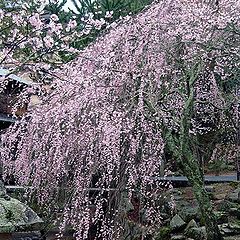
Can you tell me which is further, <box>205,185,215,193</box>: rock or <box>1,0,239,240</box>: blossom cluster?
<box>205,185,215,193</box>: rock

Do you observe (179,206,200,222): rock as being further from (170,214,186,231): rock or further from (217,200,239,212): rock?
(217,200,239,212): rock

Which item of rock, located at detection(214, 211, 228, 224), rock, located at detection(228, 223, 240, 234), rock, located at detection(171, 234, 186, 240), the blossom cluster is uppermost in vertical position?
the blossom cluster

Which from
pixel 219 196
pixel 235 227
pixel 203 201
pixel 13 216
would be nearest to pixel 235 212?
pixel 235 227

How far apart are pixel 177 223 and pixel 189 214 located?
29 centimetres

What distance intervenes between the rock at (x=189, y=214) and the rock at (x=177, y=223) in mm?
102

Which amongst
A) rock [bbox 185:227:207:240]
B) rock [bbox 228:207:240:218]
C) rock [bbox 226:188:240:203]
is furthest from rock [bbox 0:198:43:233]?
rock [bbox 226:188:240:203]

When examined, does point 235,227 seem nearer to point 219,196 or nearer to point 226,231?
point 226,231

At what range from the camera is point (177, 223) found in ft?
20.3

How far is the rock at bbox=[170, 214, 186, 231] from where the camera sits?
6.13m

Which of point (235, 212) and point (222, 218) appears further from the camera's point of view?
point (235, 212)

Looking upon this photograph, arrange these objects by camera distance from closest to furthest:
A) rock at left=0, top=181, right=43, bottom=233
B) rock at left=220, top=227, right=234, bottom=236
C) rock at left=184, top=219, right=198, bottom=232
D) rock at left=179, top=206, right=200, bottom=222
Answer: rock at left=0, top=181, right=43, bottom=233, rock at left=220, top=227, right=234, bottom=236, rock at left=184, top=219, right=198, bottom=232, rock at left=179, top=206, right=200, bottom=222

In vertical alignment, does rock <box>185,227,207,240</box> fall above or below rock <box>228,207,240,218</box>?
below

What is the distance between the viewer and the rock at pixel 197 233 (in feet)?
18.0

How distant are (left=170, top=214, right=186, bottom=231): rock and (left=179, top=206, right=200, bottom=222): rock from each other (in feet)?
0.33
